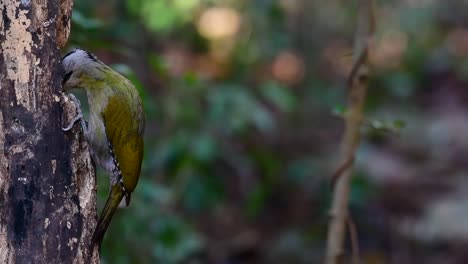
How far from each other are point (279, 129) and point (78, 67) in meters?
4.99

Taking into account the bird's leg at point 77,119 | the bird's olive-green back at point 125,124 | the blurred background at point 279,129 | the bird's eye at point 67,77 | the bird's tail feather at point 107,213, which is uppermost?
the bird's eye at point 67,77

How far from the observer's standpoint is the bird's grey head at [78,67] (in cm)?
367

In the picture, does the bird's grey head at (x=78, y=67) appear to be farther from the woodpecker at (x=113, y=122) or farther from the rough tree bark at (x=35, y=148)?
the rough tree bark at (x=35, y=148)

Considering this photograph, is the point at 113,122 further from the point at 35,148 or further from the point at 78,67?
the point at 35,148

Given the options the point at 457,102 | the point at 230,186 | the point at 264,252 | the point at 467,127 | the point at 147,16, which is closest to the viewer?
the point at 147,16

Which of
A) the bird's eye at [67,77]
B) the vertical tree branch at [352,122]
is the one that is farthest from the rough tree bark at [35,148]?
the vertical tree branch at [352,122]

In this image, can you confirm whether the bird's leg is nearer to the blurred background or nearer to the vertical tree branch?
the blurred background

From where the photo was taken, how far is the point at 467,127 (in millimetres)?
10383

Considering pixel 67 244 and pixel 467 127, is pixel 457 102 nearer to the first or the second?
pixel 467 127

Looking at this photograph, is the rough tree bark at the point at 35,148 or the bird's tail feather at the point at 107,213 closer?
the rough tree bark at the point at 35,148

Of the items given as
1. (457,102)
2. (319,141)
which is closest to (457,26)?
(457,102)

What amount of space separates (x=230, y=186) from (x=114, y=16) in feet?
8.63

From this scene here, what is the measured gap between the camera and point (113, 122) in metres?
4.05

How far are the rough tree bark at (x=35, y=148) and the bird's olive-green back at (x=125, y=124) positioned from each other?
565 mm
